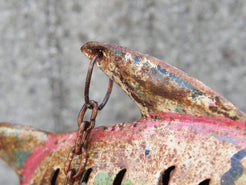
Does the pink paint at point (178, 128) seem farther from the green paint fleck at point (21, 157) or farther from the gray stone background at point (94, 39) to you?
the gray stone background at point (94, 39)

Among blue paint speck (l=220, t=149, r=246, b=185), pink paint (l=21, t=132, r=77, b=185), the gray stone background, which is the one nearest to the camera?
blue paint speck (l=220, t=149, r=246, b=185)

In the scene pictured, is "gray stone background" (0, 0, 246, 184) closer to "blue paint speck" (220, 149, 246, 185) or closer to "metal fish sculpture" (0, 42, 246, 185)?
"metal fish sculpture" (0, 42, 246, 185)

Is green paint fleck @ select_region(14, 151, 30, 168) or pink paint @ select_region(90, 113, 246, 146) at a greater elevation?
pink paint @ select_region(90, 113, 246, 146)

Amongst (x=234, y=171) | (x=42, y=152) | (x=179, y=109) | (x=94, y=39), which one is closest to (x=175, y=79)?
(x=179, y=109)

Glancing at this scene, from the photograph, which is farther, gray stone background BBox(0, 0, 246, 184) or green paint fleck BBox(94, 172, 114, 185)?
gray stone background BBox(0, 0, 246, 184)

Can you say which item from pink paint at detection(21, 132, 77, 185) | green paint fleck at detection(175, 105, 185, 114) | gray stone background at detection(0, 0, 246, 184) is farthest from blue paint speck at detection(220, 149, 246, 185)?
gray stone background at detection(0, 0, 246, 184)

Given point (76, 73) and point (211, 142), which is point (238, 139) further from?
point (76, 73)
